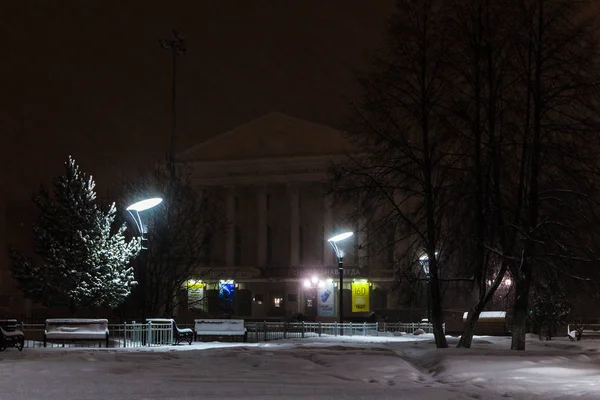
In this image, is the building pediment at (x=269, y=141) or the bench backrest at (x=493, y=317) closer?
the bench backrest at (x=493, y=317)

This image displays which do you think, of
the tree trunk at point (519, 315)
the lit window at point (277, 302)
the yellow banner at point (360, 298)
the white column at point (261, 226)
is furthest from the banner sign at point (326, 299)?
the tree trunk at point (519, 315)

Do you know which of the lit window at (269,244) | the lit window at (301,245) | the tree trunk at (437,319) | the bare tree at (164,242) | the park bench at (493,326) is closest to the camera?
the tree trunk at (437,319)

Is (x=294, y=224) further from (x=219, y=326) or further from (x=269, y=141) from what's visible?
(x=219, y=326)

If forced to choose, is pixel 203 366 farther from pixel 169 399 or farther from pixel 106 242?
pixel 106 242

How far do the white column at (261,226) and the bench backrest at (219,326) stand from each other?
41967 millimetres

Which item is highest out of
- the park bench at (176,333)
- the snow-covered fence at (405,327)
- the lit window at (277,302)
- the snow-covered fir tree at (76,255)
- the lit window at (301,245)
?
the lit window at (301,245)

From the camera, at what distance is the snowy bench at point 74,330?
25.5 meters

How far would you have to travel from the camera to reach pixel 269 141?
76.1 metres

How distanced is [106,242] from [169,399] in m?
20.5

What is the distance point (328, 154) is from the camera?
73.8 m

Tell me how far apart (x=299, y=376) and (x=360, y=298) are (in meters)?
51.1

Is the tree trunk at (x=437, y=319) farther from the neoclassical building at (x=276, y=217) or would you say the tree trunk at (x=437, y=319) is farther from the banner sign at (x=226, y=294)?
the neoclassical building at (x=276, y=217)

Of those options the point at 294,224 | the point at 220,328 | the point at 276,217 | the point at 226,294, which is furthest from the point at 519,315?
the point at 276,217

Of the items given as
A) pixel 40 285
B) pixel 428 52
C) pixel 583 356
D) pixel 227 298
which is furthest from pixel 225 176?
pixel 583 356
